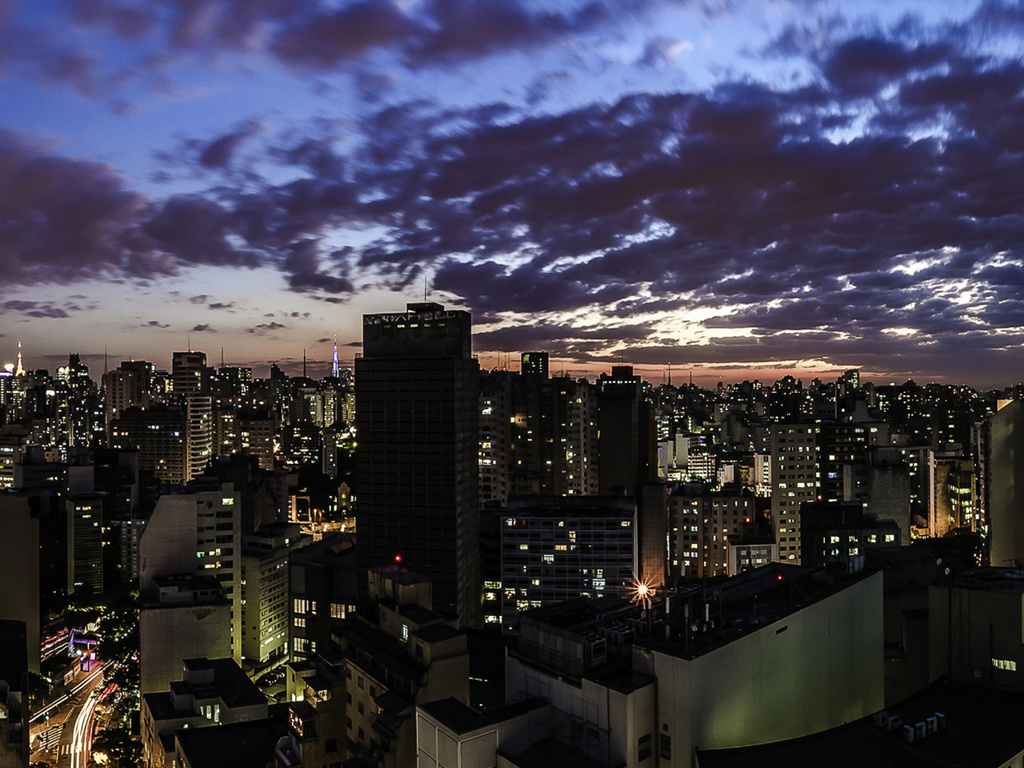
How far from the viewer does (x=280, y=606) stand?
48531mm

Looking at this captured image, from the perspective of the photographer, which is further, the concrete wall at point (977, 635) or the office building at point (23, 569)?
the office building at point (23, 569)

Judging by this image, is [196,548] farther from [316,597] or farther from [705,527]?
[705,527]

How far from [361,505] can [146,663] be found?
14738 mm

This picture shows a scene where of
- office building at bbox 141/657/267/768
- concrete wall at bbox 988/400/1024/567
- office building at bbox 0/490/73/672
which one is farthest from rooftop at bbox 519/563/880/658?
office building at bbox 0/490/73/672

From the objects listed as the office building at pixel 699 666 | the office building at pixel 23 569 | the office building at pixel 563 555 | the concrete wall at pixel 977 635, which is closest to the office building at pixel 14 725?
the office building at pixel 23 569

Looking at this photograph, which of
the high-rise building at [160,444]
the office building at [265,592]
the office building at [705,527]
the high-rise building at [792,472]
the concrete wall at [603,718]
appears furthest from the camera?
the high-rise building at [160,444]

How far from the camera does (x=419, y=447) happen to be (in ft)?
147

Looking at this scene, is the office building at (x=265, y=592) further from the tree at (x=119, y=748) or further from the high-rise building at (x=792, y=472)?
the high-rise building at (x=792, y=472)

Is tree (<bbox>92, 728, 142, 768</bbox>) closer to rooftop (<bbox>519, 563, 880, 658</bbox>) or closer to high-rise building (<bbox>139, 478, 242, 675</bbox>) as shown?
high-rise building (<bbox>139, 478, 242, 675</bbox>)

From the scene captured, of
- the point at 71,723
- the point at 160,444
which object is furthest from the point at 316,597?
the point at 160,444

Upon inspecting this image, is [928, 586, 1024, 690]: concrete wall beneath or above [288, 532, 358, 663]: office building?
above

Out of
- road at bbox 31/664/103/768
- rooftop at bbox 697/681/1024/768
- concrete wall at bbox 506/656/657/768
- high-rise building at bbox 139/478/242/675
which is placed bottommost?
road at bbox 31/664/103/768

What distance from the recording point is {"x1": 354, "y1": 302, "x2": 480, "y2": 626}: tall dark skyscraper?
44.2m

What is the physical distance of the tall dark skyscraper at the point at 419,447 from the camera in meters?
44.2
